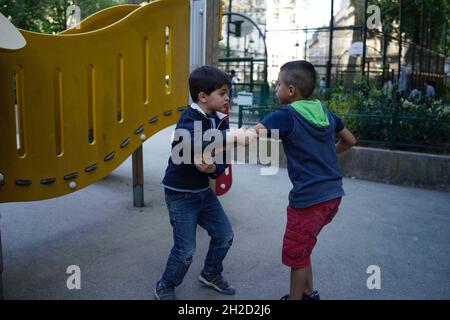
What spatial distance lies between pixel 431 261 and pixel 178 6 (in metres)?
2.85

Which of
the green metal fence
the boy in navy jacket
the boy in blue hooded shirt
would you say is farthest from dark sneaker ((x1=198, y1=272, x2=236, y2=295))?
the green metal fence

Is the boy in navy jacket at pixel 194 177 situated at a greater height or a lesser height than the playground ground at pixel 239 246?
greater

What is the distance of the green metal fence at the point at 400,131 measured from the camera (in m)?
5.78

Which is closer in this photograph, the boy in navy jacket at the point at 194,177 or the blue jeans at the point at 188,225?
the boy in navy jacket at the point at 194,177

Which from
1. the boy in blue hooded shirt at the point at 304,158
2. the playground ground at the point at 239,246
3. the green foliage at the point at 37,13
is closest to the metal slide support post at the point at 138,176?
the playground ground at the point at 239,246

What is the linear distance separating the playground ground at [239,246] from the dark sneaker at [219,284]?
4 cm

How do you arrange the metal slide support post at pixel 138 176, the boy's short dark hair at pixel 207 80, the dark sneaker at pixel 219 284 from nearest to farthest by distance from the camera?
the boy's short dark hair at pixel 207 80, the dark sneaker at pixel 219 284, the metal slide support post at pixel 138 176

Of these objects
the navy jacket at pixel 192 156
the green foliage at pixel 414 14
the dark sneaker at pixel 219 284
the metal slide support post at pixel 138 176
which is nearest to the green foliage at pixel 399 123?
the metal slide support post at pixel 138 176

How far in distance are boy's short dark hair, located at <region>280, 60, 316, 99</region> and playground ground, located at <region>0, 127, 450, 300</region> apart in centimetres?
124

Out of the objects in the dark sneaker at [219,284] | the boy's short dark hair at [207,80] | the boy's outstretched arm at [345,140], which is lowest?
the dark sneaker at [219,284]

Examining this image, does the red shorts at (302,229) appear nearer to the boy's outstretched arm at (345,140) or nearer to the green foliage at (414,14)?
the boy's outstretched arm at (345,140)

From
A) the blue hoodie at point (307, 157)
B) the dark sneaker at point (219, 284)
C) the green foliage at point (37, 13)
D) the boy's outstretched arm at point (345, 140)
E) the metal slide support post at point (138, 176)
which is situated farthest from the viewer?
the green foliage at point (37, 13)

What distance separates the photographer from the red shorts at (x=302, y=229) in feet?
7.39

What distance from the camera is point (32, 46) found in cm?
274
